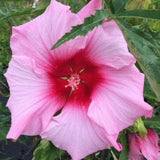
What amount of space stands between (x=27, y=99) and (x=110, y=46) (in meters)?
0.21

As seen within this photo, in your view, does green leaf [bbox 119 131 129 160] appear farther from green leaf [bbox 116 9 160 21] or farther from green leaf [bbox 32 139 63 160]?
green leaf [bbox 116 9 160 21]

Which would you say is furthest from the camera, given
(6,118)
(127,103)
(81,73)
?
(6,118)

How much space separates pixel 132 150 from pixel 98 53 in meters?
0.33

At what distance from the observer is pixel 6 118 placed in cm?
107

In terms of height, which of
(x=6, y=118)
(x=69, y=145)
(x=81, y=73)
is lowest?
(x=6, y=118)

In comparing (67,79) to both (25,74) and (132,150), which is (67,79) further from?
(132,150)

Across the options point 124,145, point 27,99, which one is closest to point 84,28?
point 27,99

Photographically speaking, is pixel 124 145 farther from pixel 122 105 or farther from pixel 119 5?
pixel 119 5

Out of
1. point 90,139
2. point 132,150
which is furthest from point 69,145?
point 132,150

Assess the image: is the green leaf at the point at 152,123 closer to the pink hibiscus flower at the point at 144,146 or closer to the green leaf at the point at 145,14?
the pink hibiscus flower at the point at 144,146

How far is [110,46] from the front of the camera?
597 millimetres

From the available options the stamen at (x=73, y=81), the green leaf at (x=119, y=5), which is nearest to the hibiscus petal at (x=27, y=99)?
the stamen at (x=73, y=81)

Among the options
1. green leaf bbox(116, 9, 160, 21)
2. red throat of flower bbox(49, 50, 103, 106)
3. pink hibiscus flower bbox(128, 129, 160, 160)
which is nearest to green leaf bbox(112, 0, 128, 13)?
green leaf bbox(116, 9, 160, 21)

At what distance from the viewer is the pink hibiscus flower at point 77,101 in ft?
1.92
